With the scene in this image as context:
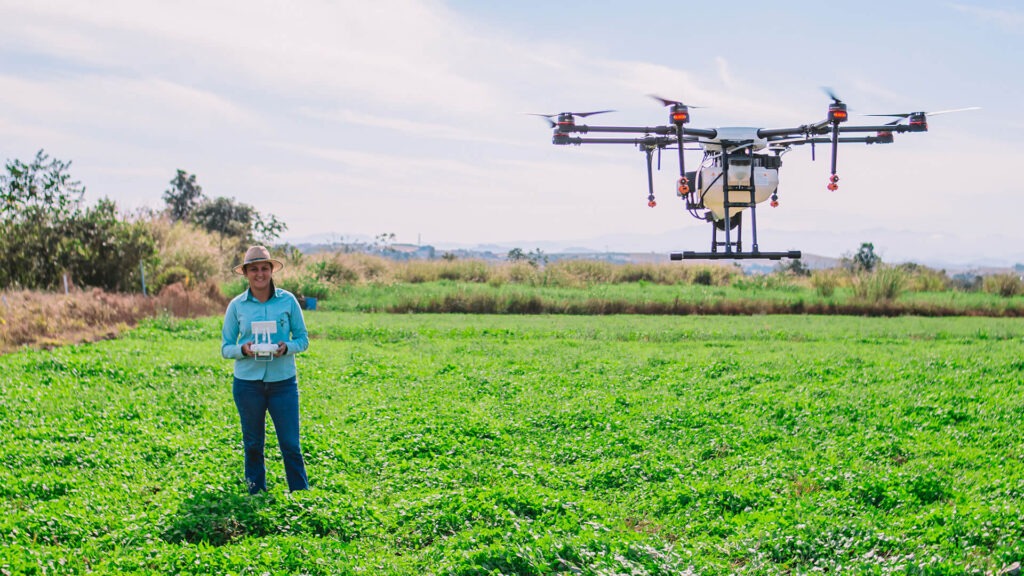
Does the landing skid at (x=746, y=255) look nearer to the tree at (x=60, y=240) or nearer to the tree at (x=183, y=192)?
the tree at (x=60, y=240)

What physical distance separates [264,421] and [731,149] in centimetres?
595

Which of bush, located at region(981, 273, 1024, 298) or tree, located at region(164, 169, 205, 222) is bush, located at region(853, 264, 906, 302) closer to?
bush, located at region(981, 273, 1024, 298)

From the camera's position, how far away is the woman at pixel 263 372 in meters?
7.89

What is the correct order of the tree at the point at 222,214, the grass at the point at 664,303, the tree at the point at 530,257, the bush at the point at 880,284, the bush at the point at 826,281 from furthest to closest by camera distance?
the tree at the point at 222,214
the tree at the point at 530,257
the bush at the point at 826,281
the bush at the point at 880,284
the grass at the point at 664,303

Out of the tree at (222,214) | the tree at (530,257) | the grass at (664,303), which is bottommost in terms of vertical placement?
the grass at (664,303)

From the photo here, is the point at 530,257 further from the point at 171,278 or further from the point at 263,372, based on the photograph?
the point at 263,372

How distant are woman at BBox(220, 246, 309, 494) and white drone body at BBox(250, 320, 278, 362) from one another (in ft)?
0.48

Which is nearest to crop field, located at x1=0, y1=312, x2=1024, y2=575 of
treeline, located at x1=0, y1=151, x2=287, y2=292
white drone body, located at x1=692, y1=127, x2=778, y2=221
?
white drone body, located at x1=692, y1=127, x2=778, y2=221

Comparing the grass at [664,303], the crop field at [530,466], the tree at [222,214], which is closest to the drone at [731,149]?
the crop field at [530,466]

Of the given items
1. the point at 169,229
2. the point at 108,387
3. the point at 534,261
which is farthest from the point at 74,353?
the point at 534,261

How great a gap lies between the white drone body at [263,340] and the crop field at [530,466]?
4.57 feet

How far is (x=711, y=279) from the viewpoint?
149ft

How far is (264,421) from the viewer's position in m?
7.95

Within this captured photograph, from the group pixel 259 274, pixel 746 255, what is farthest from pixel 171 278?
pixel 746 255
